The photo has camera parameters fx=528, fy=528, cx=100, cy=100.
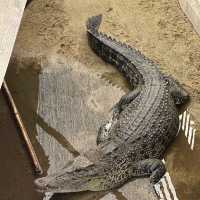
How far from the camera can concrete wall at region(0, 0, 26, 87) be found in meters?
4.06

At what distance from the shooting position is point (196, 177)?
4336 millimetres

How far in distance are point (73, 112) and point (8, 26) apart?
3.58ft

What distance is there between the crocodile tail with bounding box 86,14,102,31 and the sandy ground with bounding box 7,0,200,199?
20 cm

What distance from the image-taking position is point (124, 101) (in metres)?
4.89

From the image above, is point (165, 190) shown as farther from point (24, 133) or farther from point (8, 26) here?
point (8, 26)

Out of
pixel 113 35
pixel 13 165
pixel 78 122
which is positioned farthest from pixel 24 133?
pixel 113 35

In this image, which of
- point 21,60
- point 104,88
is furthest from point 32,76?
point 104,88

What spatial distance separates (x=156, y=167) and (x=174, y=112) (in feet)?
2.08

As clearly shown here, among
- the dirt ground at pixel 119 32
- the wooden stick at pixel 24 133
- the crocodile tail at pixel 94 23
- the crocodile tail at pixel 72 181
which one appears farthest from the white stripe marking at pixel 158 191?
the crocodile tail at pixel 94 23

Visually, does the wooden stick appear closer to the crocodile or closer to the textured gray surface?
the textured gray surface

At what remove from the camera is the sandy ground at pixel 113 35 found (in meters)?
5.49

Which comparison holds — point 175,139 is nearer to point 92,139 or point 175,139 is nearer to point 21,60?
point 92,139

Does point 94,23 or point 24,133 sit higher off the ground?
point 94,23

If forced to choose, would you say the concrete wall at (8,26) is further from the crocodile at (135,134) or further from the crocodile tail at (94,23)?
the crocodile tail at (94,23)
